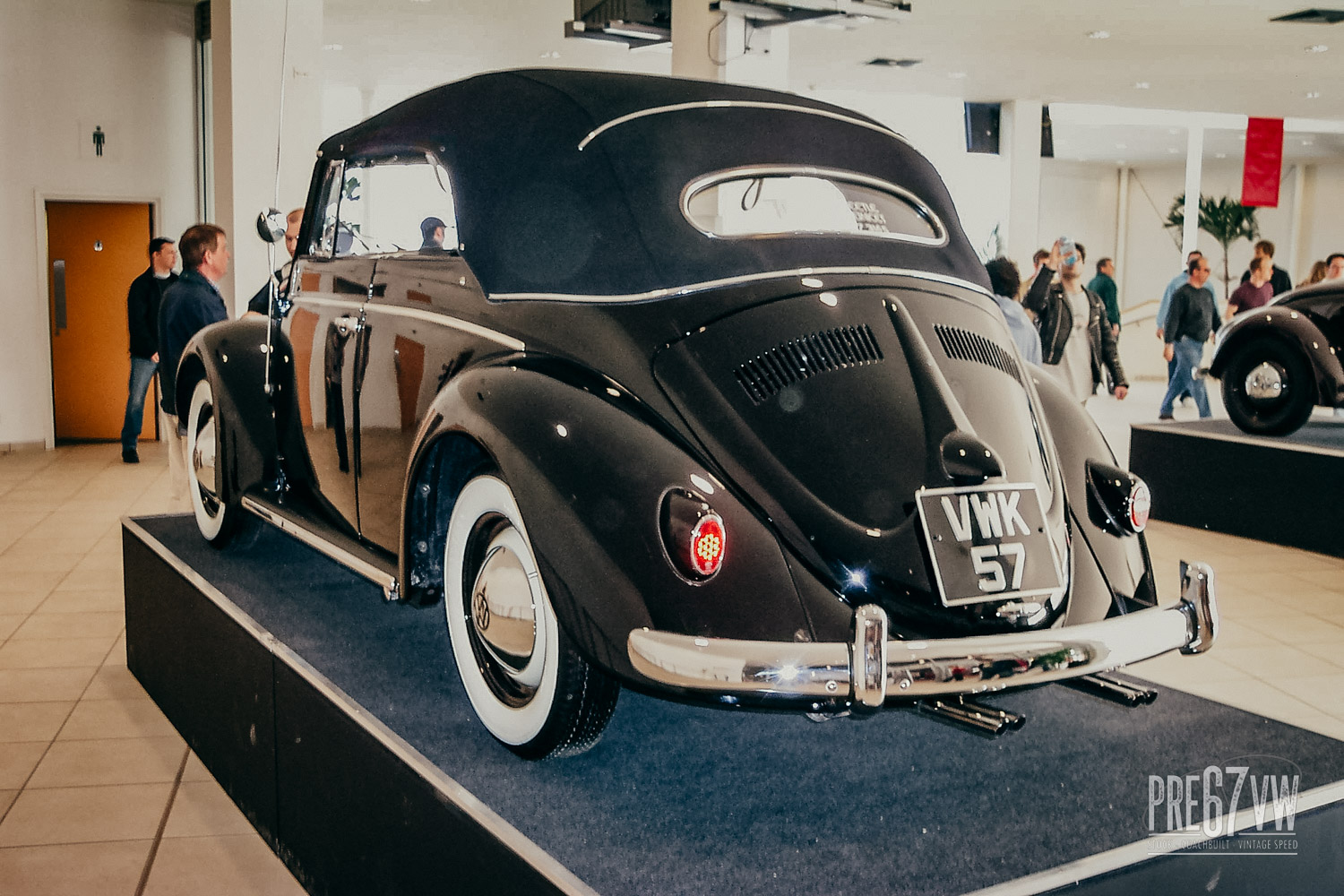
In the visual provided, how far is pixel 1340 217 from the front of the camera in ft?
84.5

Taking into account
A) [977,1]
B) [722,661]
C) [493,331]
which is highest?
[977,1]

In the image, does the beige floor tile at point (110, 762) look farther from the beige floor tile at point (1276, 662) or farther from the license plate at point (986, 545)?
the beige floor tile at point (1276, 662)

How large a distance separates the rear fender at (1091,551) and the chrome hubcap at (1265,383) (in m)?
4.98

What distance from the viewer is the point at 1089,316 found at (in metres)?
7.62

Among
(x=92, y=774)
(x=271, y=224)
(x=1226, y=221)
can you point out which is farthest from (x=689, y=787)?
(x=1226, y=221)

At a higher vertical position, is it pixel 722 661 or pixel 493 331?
pixel 493 331

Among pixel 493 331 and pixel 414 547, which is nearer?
pixel 493 331

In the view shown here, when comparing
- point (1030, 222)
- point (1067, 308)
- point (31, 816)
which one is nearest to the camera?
point (31, 816)

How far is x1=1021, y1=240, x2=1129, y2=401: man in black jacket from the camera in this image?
743 centimetres

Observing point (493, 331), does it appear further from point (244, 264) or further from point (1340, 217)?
point (1340, 217)

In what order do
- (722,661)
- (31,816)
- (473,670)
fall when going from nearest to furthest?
(722,661)
(473,670)
(31,816)

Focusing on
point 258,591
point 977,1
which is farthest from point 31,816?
point 977,1

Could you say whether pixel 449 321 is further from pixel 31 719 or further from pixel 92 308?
pixel 92 308

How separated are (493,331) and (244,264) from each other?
7.84 metres
